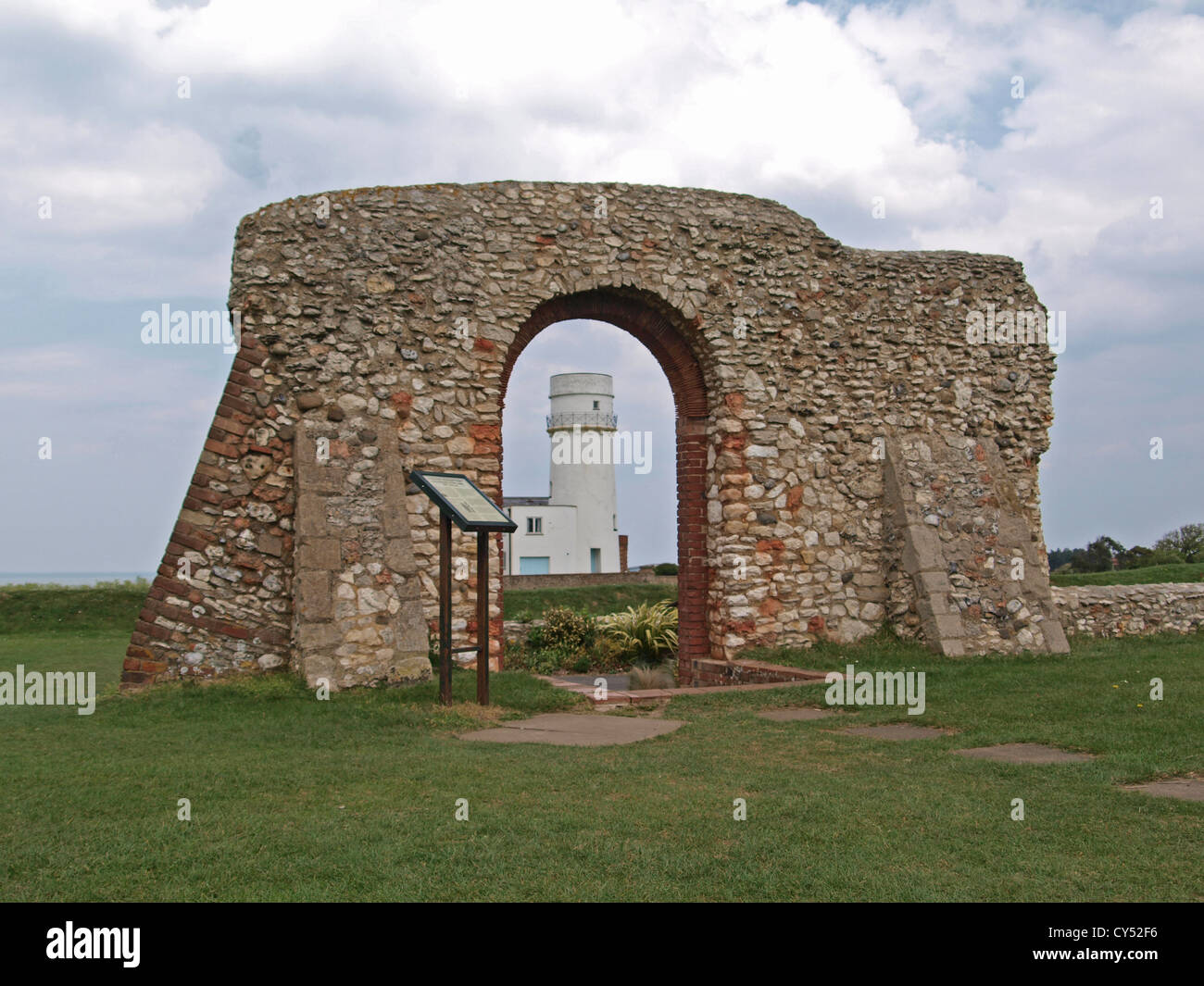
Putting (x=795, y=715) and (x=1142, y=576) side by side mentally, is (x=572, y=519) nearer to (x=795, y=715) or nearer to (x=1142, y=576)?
(x=1142, y=576)

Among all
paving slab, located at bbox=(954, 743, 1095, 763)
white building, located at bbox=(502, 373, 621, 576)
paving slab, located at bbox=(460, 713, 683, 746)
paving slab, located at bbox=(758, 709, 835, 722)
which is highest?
white building, located at bbox=(502, 373, 621, 576)

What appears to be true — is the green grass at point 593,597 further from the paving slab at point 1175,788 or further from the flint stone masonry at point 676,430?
the paving slab at point 1175,788

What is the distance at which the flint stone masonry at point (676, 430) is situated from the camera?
958 centimetres

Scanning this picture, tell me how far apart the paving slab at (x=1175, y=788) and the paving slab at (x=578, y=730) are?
3.20 meters

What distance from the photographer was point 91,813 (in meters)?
4.82

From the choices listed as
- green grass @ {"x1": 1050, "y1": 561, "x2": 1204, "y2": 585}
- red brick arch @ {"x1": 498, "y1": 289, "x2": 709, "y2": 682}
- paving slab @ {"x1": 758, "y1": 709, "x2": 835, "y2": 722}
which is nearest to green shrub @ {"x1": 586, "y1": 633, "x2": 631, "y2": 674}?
red brick arch @ {"x1": 498, "y1": 289, "x2": 709, "y2": 682}

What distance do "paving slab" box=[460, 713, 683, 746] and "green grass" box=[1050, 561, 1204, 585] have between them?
14.5 meters

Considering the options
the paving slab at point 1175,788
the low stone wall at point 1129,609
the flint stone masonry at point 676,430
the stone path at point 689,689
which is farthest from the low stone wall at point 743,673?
the low stone wall at point 1129,609

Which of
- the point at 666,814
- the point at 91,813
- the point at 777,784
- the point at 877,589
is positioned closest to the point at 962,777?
the point at 777,784

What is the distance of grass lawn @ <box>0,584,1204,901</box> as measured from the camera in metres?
3.85

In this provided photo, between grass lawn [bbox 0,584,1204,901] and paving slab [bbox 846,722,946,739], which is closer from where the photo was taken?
grass lawn [bbox 0,584,1204,901]

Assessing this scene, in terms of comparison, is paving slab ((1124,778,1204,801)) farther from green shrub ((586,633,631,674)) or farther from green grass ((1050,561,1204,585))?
green grass ((1050,561,1204,585))

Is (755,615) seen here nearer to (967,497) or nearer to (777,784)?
(967,497)

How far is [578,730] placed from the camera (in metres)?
7.59
